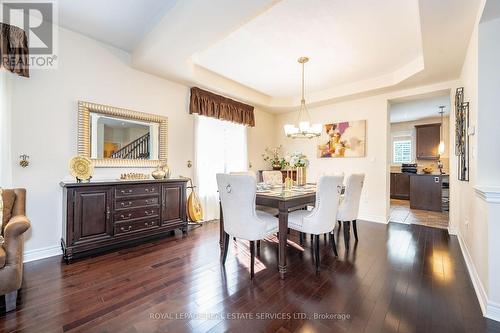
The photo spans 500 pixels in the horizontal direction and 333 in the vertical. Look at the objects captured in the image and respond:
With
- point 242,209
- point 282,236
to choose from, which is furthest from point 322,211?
point 242,209

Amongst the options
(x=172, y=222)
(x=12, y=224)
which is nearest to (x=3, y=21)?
(x=12, y=224)

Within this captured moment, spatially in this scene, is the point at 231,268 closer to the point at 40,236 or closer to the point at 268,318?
the point at 268,318

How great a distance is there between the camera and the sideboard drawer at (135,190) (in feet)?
9.13

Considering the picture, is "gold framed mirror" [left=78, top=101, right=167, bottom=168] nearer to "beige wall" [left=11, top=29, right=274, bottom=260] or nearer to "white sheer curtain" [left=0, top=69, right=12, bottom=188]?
"beige wall" [left=11, top=29, right=274, bottom=260]

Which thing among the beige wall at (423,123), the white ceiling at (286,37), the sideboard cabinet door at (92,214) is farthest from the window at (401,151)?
the sideboard cabinet door at (92,214)

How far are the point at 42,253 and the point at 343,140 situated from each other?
5.30 meters

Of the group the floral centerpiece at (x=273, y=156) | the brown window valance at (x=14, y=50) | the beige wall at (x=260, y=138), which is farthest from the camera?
the floral centerpiece at (x=273, y=156)

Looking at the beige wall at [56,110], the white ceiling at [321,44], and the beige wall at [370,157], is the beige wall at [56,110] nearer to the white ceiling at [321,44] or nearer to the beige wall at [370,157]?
the white ceiling at [321,44]

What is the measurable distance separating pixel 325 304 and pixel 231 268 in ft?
3.33

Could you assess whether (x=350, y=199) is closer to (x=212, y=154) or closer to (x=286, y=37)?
(x=286, y=37)

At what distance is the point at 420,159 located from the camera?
7109mm

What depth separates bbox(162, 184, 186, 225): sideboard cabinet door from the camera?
10.7 feet

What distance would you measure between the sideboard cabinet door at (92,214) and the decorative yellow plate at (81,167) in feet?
0.65

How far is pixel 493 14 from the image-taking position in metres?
1.86
